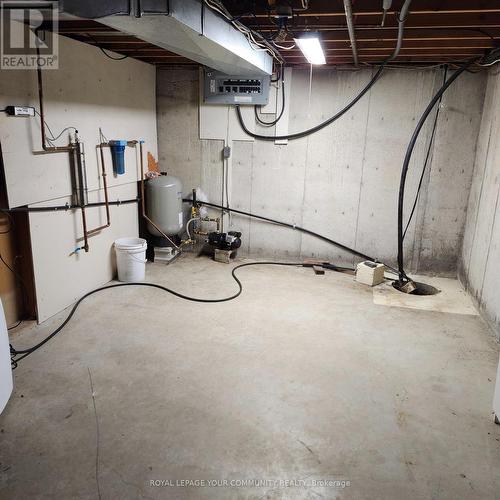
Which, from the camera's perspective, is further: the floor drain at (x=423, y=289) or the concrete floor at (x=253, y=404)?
the floor drain at (x=423, y=289)

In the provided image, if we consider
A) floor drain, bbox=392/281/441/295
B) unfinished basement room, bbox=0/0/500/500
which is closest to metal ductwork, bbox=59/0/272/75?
unfinished basement room, bbox=0/0/500/500

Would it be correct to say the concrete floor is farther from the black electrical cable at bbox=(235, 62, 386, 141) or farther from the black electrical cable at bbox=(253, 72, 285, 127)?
the black electrical cable at bbox=(253, 72, 285, 127)

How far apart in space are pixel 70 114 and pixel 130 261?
1.48 metres

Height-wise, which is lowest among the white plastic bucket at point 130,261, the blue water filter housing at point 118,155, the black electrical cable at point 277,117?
the white plastic bucket at point 130,261

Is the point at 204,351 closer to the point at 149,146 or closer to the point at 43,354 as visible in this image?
the point at 43,354

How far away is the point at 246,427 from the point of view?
2.31 meters

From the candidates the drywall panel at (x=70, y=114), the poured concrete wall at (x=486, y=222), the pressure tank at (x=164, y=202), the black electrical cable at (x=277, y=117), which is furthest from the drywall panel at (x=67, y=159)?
the poured concrete wall at (x=486, y=222)

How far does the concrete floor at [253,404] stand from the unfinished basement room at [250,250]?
1 centimetres

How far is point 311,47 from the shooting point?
11.3 ft

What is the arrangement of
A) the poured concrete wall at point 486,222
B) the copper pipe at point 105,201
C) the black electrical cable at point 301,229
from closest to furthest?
the poured concrete wall at point 486,222, the copper pipe at point 105,201, the black electrical cable at point 301,229

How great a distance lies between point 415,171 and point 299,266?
1667mm

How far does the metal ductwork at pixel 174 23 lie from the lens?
2084 millimetres

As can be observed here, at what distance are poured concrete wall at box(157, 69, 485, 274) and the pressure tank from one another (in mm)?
471

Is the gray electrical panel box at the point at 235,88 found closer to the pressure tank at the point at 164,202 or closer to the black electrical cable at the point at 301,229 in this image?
the pressure tank at the point at 164,202
